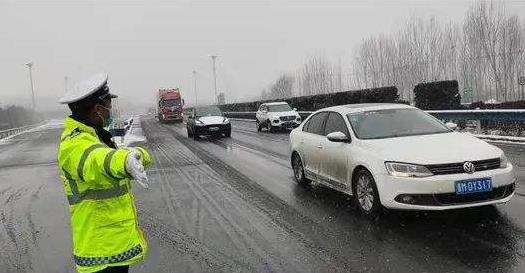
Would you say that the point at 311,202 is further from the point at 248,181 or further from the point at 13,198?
the point at 13,198

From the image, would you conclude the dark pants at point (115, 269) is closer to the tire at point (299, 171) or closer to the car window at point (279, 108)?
the tire at point (299, 171)

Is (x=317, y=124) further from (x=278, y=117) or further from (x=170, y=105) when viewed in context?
(x=170, y=105)

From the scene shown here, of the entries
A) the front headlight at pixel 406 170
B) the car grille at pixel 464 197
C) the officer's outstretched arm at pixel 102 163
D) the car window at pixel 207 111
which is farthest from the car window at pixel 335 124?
the car window at pixel 207 111

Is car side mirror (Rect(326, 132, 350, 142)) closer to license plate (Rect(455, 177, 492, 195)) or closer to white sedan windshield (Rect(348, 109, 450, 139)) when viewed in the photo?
white sedan windshield (Rect(348, 109, 450, 139))

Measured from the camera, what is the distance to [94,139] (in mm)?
2932

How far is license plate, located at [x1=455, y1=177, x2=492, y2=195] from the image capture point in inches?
245

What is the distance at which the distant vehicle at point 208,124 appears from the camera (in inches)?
984

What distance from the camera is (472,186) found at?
20.5 feet

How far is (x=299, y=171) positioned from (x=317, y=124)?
3.64ft

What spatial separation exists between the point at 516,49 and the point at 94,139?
149 ft

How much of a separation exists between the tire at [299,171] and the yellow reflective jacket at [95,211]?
691 centimetres

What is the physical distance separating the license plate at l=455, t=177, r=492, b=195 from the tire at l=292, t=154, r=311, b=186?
381 cm

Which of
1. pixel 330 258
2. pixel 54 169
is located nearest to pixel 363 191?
pixel 330 258

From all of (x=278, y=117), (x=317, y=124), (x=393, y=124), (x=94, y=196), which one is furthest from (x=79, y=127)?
(x=278, y=117)
